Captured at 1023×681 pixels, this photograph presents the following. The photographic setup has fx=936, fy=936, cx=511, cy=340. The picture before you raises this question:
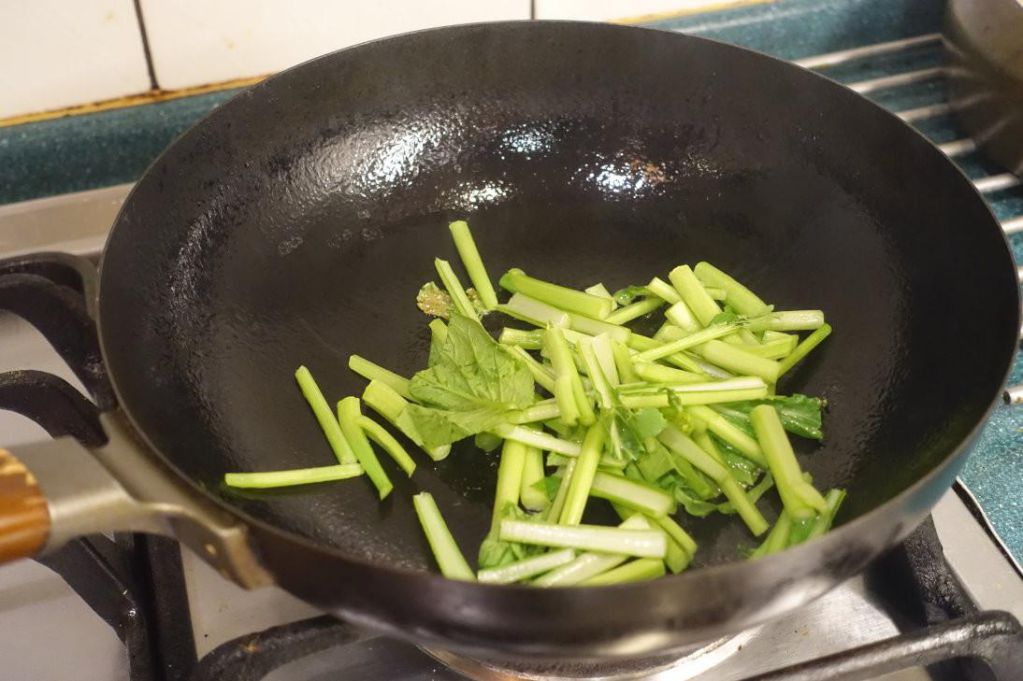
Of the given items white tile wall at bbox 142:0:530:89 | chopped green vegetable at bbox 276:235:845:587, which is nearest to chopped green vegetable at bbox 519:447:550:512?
chopped green vegetable at bbox 276:235:845:587

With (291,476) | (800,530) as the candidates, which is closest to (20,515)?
(291,476)

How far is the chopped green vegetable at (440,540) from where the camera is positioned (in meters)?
0.82

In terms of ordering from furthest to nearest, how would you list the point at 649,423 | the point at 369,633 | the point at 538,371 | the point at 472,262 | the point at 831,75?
the point at 831,75 → the point at 472,262 → the point at 538,371 → the point at 649,423 → the point at 369,633

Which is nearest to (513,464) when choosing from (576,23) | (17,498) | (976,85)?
(17,498)

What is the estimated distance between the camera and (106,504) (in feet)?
1.99

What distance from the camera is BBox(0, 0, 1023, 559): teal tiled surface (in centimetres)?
98

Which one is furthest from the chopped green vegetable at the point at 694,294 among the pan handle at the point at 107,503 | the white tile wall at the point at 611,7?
the pan handle at the point at 107,503

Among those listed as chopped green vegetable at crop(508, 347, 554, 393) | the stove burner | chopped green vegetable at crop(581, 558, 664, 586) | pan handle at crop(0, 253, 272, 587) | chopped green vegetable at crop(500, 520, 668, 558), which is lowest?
the stove burner

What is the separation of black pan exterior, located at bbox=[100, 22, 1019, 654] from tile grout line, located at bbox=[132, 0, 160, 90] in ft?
0.75

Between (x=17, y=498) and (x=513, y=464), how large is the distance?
45 cm

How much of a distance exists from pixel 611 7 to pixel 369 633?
94 cm

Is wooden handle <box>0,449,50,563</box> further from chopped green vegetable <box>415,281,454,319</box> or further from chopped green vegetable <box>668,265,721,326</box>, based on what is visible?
chopped green vegetable <box>668,265,721,326</box>

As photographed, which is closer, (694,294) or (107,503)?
(107,503)

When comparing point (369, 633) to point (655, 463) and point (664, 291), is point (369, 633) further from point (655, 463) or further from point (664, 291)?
point (664, 291)
